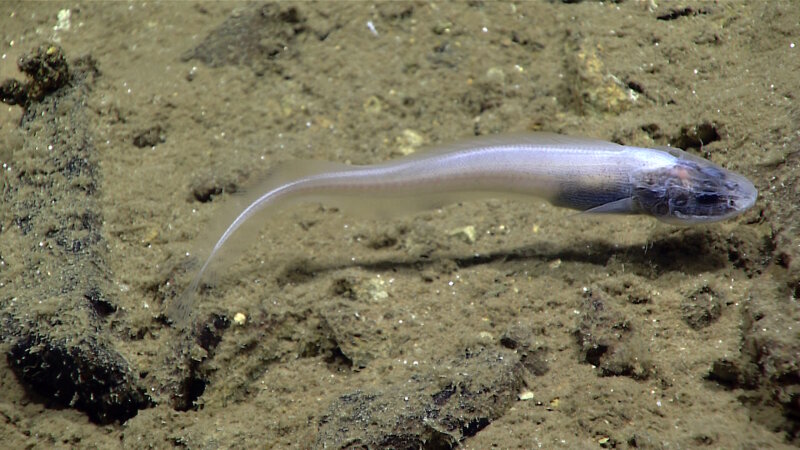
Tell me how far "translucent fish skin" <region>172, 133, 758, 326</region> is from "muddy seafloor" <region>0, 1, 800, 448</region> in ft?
0.82

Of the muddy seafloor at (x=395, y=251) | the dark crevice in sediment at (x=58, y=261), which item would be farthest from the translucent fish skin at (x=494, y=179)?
the dark crevice in sediment at (x=58, y=261)

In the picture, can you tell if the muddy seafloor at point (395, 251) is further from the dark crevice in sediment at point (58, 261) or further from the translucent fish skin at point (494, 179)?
the translucent fish skin at point (494, 179)

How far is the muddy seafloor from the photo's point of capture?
8.88ft

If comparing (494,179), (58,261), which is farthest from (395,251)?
(58,261)

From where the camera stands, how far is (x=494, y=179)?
3.58m

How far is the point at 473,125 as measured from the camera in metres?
4.50

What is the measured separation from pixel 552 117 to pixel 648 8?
127 cm

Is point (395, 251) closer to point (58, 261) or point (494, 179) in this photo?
point (494, 179)

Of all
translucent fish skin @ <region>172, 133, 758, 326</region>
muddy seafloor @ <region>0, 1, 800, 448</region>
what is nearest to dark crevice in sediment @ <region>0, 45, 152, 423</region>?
muddy seafloor @ <region>0, 1, 800, 448</region>

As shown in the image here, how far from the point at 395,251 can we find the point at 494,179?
0.83m

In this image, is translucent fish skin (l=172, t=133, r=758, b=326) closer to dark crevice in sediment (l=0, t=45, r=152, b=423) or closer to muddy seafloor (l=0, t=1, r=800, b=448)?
muddy seafloor (l=0, t=1, r=800, b=448)

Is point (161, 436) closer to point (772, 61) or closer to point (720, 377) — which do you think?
point (720, 377)

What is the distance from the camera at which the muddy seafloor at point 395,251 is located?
271 cm

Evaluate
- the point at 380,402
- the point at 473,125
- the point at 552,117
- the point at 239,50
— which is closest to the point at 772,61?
the point at 552,117
